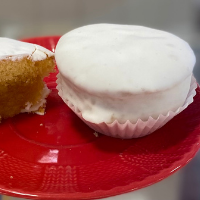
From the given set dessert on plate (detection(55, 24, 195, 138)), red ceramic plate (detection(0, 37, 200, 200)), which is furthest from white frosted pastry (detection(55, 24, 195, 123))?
red ceramic plate (detection(0, 37, 200, 200))

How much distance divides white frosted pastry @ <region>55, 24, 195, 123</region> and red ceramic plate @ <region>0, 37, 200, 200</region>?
6.5 inches

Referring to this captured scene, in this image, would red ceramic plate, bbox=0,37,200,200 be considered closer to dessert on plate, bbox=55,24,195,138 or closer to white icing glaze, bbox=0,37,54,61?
dessert on plate, bbox=55,24,195,138

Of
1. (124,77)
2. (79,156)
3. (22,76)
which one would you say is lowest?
(79,156)

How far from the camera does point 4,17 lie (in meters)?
2.24

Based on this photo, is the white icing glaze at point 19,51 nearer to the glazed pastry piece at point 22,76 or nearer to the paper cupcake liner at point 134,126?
the glazed pastry piece at point 22,76

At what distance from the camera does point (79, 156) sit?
1105 mm

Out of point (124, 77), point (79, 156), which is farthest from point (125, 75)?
point (79, 156)

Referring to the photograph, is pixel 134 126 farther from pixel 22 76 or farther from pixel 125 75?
pixel 22 76

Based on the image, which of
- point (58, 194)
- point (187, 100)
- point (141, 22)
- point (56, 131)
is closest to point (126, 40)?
point (187, 100)

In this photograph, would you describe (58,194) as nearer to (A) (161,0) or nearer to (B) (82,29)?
(B) (82,29)

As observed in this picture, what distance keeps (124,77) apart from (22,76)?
0.51 meters

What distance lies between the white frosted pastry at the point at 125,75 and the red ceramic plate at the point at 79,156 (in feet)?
0.54

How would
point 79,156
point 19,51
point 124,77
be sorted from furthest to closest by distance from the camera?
point 19,51 → point 79,156 → point 124,77

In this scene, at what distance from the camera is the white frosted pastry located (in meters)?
→ 0.96
